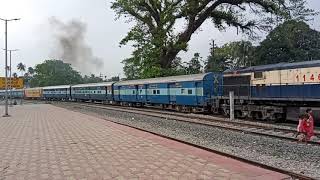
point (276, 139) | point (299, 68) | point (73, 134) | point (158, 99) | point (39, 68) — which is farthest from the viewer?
point (39, 68)

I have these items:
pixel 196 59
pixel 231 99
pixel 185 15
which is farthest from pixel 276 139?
pixel 196 59

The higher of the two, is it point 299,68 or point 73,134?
point 299,68

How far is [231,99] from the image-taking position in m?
23.1

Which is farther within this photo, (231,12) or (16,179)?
(231,12)

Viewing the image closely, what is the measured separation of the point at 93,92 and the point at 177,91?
2579cm

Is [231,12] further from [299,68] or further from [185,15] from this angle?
[299,68]

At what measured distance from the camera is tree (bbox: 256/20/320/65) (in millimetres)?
58844

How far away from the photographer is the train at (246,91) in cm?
Answer: 1892

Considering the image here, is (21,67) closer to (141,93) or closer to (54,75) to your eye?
(54,75)

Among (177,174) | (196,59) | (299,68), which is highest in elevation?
(196,59)

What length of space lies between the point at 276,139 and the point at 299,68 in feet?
20.1

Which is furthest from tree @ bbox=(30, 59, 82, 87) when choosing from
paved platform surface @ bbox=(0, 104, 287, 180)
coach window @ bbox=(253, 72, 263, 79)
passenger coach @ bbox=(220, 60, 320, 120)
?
paved platform surface @ bbox=(0, 104, 287, 180)

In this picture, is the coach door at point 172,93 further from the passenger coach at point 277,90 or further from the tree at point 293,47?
the tree at point 293,47

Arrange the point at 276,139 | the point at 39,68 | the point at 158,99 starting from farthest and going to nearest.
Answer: the point at 39,68 → the point at 158,99 → the point at 276,139
